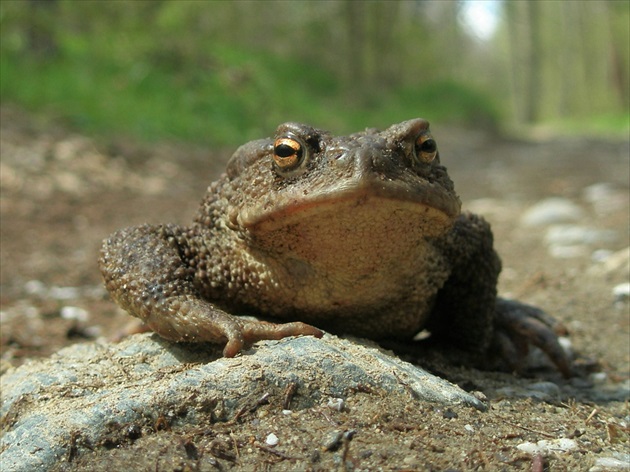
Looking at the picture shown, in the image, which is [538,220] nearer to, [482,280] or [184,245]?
[482,280]

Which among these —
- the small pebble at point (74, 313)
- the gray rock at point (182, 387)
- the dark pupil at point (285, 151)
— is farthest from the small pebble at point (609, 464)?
the small pebble at point (74, 313)

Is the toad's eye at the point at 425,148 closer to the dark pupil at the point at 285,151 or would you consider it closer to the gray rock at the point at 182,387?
the dark pupil at the point at 285,151

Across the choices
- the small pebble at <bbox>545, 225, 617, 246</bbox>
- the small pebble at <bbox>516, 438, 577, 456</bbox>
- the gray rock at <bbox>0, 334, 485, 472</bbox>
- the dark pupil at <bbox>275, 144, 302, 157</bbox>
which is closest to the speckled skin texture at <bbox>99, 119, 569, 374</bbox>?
the dark pupil at <bbox>275, 144, 302, 157</bbox>

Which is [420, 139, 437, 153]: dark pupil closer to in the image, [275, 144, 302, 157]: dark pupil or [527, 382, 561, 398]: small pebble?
[275, 144, 302, 157]: dark pupil

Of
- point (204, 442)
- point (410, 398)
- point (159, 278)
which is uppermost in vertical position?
point (159, 278)

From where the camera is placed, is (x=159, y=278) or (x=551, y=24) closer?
(x=159, y=278)

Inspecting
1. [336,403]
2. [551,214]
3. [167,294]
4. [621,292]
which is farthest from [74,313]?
[551,214]

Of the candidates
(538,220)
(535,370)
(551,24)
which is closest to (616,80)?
(551,24)
